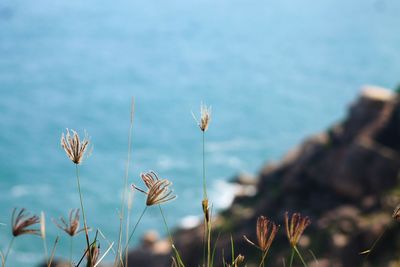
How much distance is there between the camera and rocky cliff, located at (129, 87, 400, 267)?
16422 millimetres

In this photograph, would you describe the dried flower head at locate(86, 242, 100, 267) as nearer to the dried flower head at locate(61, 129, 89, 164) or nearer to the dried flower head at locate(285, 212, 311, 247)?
the dried flower head at locate(61, 129, 89, 164)

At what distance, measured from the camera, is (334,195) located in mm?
20688

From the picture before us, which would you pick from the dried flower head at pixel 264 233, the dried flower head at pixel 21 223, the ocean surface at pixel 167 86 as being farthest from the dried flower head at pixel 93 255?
the ocean surface at pixel 167 86

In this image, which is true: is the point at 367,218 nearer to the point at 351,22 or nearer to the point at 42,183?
the point at 42,183

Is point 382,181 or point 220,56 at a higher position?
point 220,56

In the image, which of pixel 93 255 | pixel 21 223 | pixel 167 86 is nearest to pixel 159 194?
pixel 93 255

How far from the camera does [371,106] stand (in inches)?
892

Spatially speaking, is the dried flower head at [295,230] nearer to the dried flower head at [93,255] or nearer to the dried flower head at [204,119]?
the dried flower head at [204,119]

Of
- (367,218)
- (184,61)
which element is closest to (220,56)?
(184,61)

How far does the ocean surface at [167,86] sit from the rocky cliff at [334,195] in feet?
63.9

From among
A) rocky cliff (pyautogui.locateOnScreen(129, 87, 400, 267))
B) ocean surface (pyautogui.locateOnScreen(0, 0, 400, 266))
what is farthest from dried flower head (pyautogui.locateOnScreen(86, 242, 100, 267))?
ocean surface (pyautogui.locateOnScreen(0, 0, 400, 266))

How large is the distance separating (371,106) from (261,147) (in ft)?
120

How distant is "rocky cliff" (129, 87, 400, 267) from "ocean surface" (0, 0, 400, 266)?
63.9 feet

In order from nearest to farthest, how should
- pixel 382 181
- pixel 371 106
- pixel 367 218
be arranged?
pixel 367 218 → pixel 382 181 → pixel 371 106
